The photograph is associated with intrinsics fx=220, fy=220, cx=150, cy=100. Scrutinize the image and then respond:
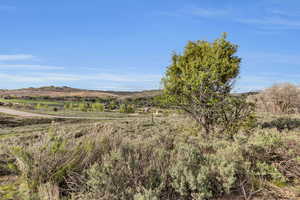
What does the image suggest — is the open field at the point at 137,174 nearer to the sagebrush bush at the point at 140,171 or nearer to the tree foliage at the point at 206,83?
the sagebrush bush at the point at 140,171

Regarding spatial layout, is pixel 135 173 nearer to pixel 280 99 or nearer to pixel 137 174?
pixel 137 174

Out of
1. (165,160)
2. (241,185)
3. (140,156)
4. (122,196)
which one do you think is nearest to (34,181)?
(122,196)

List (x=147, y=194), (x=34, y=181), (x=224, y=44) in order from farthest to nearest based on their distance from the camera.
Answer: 1. (x=224, y=44)
2. (x=34, y=181)
3. (x=147, y=194)

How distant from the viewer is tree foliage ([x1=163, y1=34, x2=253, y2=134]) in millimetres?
9727

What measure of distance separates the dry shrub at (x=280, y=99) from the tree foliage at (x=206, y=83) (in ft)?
41.7

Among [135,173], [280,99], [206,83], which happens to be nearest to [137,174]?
[135,173]

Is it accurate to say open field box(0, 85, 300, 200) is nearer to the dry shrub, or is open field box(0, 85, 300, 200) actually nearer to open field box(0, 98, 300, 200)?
open field box(0, 98, 300, 200)

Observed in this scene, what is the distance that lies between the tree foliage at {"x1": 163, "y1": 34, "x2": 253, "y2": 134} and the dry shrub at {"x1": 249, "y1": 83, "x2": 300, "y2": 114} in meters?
12.7

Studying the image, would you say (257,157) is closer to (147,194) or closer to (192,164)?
(192,164)

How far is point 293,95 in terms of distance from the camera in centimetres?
2284

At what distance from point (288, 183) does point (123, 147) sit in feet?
8.86

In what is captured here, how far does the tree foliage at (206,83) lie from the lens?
31.9 ft

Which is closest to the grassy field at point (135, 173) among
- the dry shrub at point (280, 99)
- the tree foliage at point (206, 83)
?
the tree foliage at point (206, 83)

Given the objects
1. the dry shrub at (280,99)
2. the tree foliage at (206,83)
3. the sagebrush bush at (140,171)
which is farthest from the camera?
the dry shrub at (280,99)
